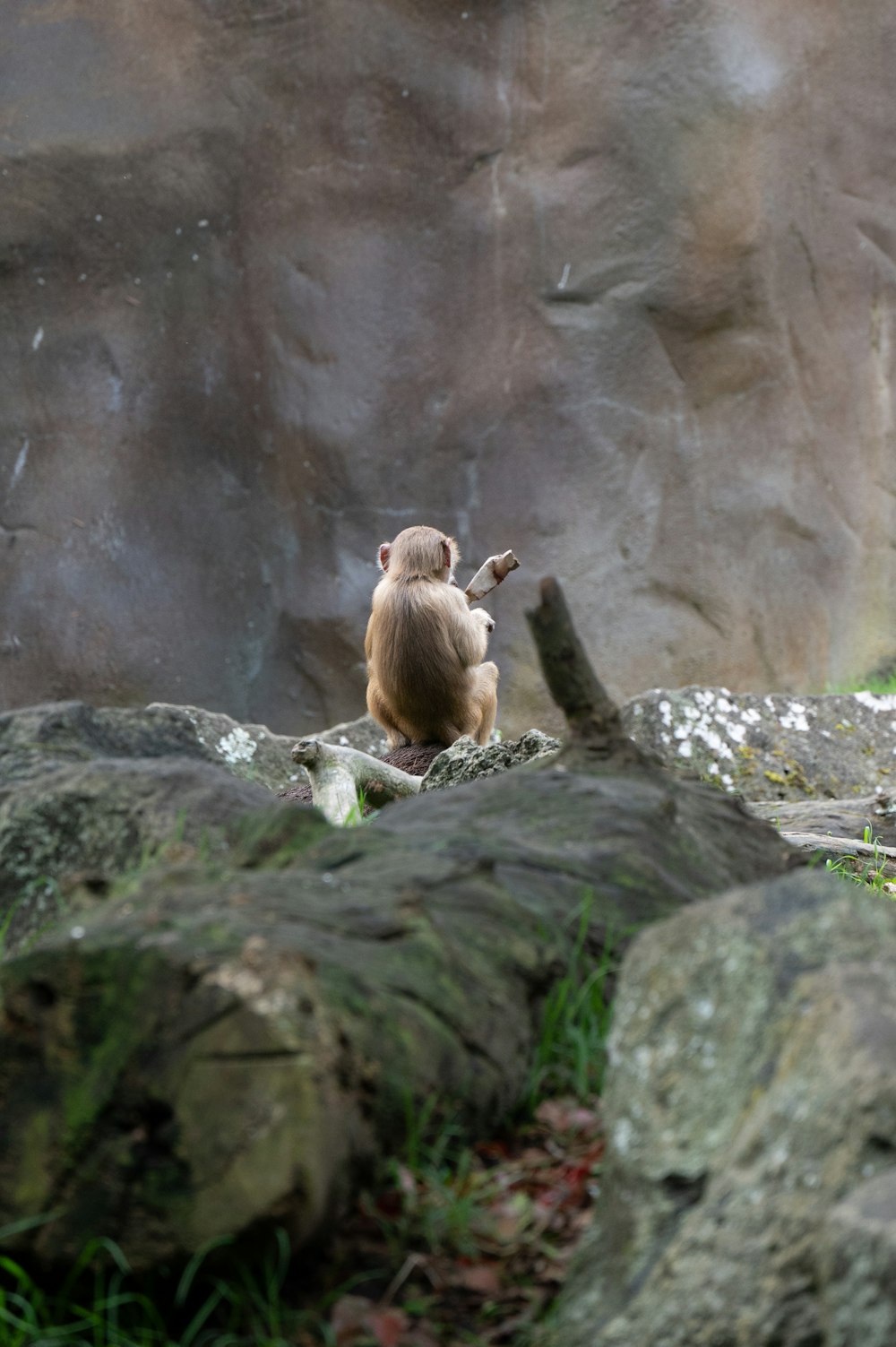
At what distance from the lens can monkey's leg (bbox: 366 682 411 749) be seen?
26.8ft

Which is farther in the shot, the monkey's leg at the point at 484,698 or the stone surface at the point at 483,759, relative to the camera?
the monkey's leg at the point at 484,698

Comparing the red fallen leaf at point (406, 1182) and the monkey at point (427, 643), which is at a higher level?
the red fallen leaf at point (406, 1182)

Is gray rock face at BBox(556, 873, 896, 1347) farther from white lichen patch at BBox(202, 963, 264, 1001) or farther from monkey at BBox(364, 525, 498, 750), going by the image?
monkey at BBox(364, 525, 498, 750)

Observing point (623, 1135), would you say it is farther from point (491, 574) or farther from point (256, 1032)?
point (491, 574)

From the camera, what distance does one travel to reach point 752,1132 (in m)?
1.88

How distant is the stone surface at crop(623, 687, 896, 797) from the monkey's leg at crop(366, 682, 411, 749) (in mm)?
1266

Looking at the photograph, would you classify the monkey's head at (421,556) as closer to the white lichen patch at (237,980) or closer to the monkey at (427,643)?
the monkey at (427,643)

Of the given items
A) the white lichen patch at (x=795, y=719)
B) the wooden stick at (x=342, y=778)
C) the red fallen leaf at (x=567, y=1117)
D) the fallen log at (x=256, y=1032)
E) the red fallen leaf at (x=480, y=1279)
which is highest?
the fallen log at (x=256, y=1032)

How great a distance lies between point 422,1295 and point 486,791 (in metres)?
1.21

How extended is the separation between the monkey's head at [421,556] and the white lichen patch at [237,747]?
119 centimetres

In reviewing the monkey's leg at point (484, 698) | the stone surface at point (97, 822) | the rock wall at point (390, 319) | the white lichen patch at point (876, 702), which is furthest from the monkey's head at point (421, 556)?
the stone surface at point (97, 822)

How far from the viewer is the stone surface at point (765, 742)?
846cm

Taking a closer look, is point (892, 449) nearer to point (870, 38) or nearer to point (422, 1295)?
point (870, 38)

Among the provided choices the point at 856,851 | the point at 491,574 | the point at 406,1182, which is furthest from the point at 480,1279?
the point at 491,574
